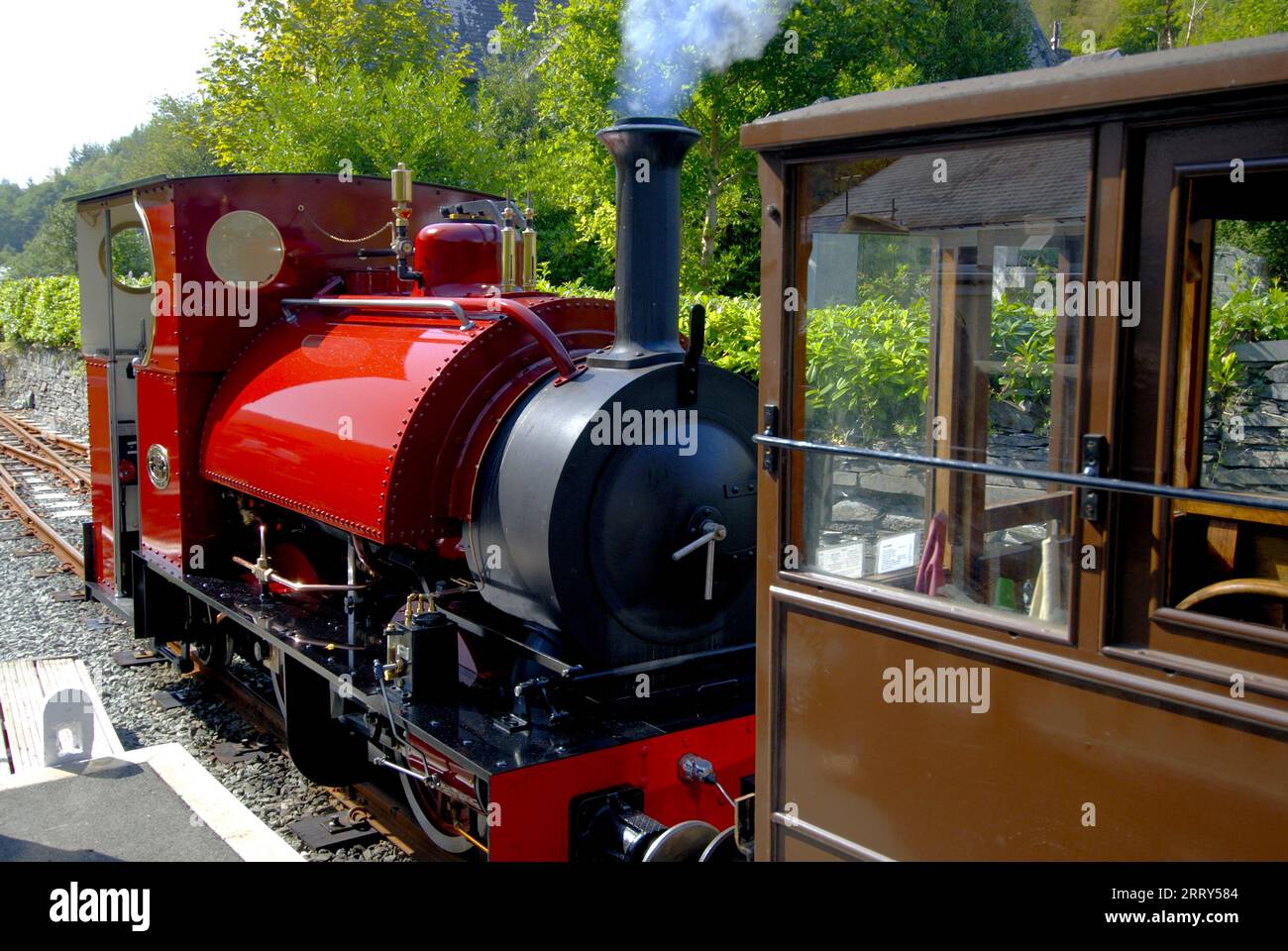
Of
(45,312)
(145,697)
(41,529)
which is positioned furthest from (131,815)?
(45,312)

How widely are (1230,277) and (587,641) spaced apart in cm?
229

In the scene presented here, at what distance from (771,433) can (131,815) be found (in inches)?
139

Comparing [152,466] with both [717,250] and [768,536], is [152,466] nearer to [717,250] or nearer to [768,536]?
[768,536]

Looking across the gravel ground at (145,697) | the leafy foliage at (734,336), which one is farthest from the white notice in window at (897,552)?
the leafy foliage at (734,336)

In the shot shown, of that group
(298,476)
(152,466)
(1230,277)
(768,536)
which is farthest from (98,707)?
(1230,277)

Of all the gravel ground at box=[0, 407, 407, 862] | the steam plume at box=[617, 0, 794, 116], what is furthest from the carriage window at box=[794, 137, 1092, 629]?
the gravel ground at box=[0, 407, 407, 862]

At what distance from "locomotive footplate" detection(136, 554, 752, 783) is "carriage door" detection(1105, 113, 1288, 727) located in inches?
75.6

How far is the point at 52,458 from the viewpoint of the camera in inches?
592

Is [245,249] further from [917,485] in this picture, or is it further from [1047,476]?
[1047,476]

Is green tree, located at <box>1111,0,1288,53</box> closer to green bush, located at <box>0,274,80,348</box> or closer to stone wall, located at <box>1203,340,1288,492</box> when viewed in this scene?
stone wall, located at <box>1203,340,1288,492</box>

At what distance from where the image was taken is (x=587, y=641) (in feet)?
12.6

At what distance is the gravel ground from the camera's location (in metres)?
4.99

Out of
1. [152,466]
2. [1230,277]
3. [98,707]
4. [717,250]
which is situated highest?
[717,250]

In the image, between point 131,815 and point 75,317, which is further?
point 75,317
